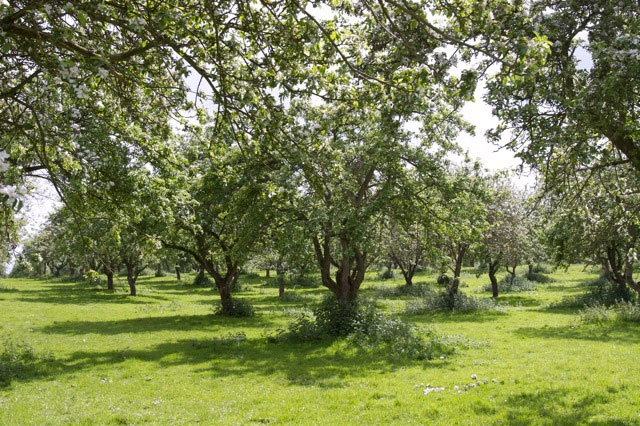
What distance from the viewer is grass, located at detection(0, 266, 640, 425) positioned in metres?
10.1

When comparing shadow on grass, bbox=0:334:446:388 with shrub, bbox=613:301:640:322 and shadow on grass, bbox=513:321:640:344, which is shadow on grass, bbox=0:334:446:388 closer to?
shadow on grass, bbox=513:321:640:344

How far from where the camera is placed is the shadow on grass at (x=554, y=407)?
9.03 m

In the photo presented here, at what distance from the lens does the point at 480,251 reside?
3284 centimetres

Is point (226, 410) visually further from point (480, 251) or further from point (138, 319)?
point (480, 251)

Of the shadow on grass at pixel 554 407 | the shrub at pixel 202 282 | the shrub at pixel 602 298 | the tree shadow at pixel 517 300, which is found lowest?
the shadow on grass at pixel 554 407

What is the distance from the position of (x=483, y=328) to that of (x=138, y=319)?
1848cm

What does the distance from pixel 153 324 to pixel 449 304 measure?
56.4 ft

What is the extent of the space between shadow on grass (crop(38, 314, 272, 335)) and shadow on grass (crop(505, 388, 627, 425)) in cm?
1602

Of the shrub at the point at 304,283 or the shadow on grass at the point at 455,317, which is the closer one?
the shadow on grass at the point at 455,317

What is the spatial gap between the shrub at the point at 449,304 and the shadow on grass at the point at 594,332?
282 inches

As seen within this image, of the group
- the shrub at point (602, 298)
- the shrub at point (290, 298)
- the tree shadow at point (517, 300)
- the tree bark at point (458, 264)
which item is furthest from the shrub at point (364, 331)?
the shrub at point (290, 298)

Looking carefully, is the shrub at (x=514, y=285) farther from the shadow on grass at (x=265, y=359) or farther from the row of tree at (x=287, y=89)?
the shadow on grass at (x=265, y=359)

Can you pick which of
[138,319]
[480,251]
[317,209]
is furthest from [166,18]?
[480,251]

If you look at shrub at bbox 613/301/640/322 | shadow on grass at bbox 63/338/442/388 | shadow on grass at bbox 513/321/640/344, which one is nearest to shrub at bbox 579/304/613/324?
shrub at bbox 613/301/640/322
